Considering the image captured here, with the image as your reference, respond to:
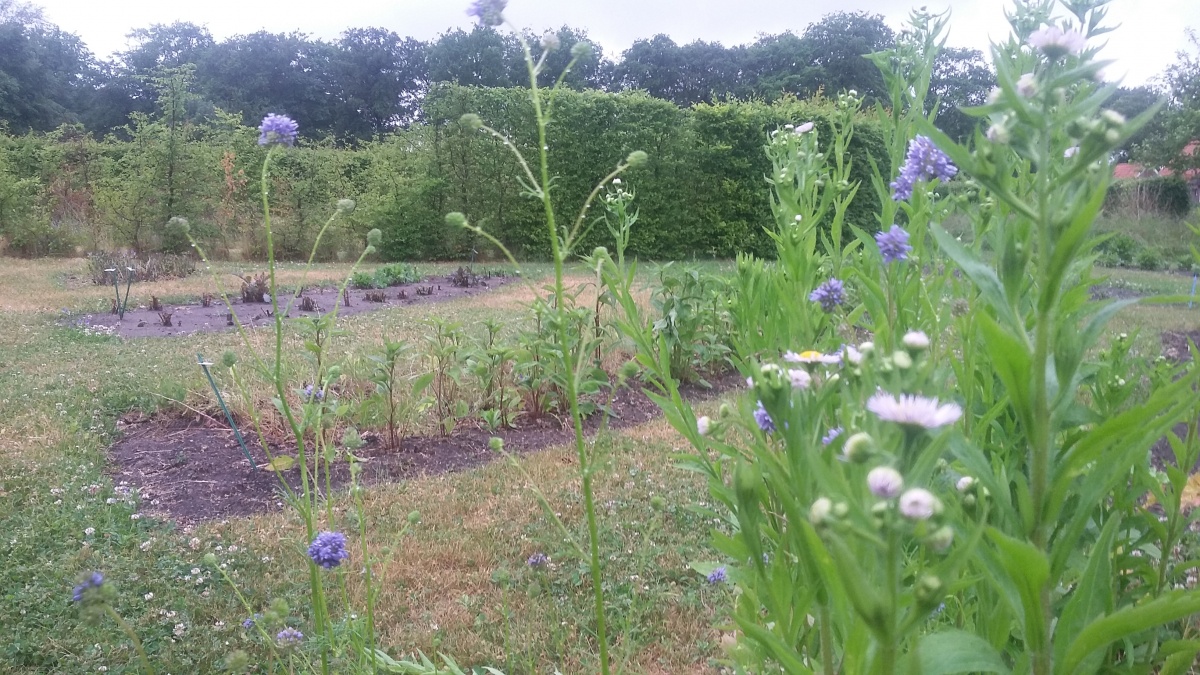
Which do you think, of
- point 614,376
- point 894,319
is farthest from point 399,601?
point 614,376

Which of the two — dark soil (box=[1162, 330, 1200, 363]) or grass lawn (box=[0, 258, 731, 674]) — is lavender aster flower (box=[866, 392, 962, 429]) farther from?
dark soil (box=[1162, 330, 1200, 363])

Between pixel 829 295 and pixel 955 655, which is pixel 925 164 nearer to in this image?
pixel 829 295

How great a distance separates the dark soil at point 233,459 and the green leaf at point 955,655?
238 cm

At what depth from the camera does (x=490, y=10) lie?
1.26 metres

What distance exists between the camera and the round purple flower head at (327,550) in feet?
4.23

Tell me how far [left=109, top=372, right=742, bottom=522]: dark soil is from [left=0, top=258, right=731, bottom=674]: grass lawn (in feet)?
0.35

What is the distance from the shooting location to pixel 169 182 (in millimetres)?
11453

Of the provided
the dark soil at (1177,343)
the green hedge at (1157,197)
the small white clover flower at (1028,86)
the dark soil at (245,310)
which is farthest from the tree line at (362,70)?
the small white clover flower at (1028,86)

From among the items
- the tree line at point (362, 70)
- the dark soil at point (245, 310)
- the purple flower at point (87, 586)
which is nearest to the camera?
the purple flower at point (87, 586)

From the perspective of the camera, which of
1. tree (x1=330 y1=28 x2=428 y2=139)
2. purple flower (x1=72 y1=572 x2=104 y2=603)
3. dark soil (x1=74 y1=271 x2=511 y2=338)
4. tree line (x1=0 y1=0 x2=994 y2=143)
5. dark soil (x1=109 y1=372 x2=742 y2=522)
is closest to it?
purple flower (x1=72 y1=572 x2=104 y2=603)

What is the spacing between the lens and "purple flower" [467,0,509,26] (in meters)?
1.25

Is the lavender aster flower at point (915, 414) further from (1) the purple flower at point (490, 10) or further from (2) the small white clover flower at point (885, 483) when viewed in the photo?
(1) the purple flower at point (490, 10)

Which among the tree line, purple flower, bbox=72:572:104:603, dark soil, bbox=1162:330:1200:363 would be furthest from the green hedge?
purple flower, bbox=72:572:104:603

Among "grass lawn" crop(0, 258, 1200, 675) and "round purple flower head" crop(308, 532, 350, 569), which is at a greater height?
"round purple flower head" crop(308, 532, 350, 569)
